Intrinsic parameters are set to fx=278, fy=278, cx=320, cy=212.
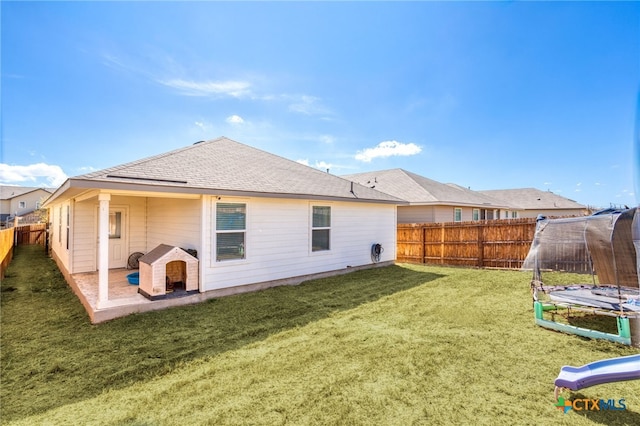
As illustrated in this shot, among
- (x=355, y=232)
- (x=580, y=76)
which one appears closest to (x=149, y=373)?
(x=355, y=232)

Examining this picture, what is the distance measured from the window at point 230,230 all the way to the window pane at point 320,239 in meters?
2.48

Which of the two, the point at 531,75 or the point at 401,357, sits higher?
the point at 531,75

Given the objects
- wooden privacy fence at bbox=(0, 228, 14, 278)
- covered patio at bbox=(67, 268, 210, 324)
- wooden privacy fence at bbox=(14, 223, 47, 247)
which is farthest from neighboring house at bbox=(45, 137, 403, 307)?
wooden privacy fence at bbox=(14, 223, 47, 247)

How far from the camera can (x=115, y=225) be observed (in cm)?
928

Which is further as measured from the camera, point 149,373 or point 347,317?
point 347,317

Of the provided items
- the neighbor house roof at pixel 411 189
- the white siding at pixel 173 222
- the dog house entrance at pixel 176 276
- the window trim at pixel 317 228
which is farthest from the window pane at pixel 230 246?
the neighbor house roof at pixel 411 189

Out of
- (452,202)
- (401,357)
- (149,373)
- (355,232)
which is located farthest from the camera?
(452,202)

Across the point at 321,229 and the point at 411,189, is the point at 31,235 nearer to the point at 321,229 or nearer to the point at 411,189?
the point at 321,229

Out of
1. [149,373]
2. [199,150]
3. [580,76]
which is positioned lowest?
[149,373]

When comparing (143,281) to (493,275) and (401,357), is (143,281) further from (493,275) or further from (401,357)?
(493,275)

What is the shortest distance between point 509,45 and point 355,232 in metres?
8.53

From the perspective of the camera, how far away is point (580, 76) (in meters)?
9.37

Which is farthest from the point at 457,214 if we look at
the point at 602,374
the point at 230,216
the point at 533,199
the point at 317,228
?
the point at 533,199

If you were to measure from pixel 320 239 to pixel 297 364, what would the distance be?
556 cm
